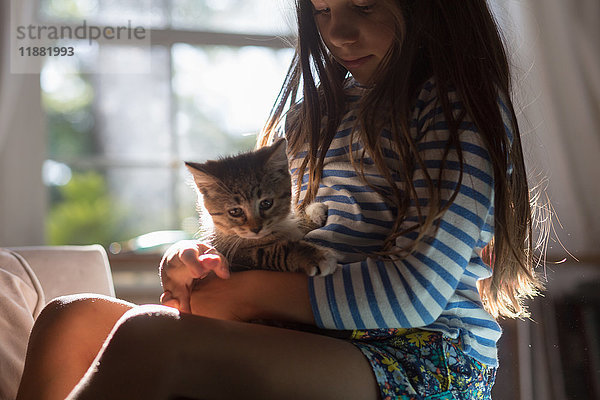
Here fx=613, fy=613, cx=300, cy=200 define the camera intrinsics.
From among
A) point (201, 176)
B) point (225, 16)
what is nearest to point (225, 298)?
point (201, 176)

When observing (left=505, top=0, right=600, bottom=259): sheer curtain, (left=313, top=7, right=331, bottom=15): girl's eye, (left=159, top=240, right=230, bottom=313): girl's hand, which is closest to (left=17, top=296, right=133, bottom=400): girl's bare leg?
(left=159, top=240, right=230, bottom=313): girl's hand

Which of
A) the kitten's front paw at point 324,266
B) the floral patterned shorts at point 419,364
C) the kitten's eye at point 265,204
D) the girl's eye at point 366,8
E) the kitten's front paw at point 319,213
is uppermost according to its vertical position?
the girl's eye at point 366,8

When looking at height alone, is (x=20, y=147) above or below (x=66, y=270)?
above

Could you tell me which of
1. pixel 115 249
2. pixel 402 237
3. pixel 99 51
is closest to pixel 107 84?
pixel 99 51

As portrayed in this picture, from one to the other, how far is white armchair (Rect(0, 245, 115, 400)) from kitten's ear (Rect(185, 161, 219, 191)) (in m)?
0.61

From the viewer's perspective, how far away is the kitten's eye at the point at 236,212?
136 cm

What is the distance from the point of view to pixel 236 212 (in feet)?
4.48

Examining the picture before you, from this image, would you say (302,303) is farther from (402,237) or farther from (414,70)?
(414,70)

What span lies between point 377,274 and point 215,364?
317 millimetres

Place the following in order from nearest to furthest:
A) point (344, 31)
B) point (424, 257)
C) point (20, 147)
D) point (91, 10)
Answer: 1. point (424, 257)
2. point (344, 31)
3. point (20, 147)
4. point (91, 10)

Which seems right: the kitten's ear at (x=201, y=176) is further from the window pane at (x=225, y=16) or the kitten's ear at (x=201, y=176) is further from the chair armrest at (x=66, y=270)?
the window pane at (x=225, y=16)

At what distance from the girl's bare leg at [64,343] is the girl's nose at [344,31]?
71 cm

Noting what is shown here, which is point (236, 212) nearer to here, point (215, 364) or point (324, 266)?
point (324, 266)

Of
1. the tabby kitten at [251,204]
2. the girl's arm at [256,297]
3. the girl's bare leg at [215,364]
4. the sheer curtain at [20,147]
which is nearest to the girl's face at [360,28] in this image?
the tabby kitten at [251,204]
